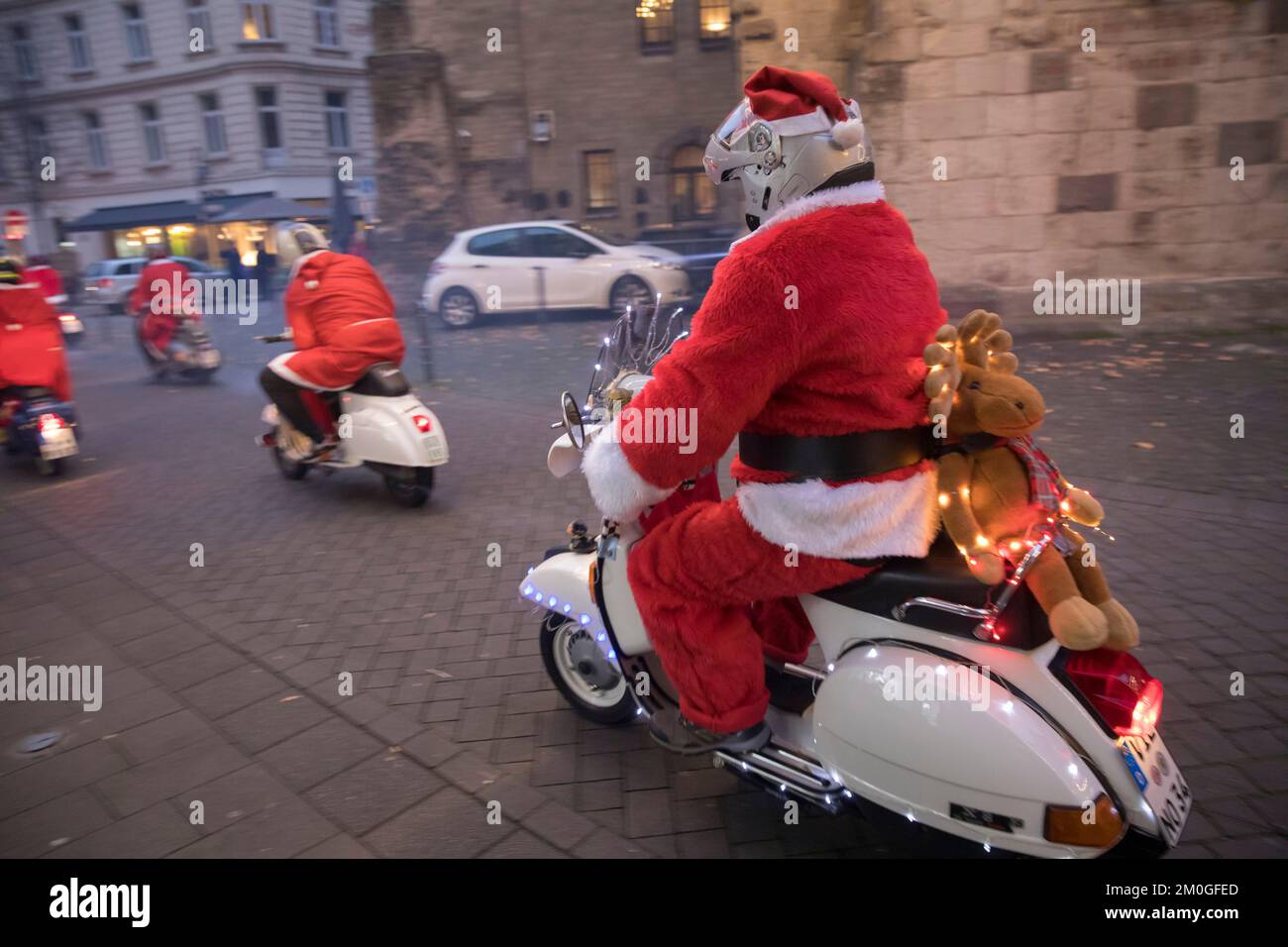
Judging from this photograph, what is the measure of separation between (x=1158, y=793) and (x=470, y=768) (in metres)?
2.18

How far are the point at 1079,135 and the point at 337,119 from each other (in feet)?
99.1

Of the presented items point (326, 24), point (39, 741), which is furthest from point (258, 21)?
point (39, 741)

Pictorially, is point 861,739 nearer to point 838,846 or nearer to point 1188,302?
point 838,846

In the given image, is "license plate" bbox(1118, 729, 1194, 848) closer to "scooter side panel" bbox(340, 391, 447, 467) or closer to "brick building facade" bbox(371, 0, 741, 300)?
"scooter side panel" bbox(340, 391, 447, 467)

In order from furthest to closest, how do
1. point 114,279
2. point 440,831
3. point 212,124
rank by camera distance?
point 212,124 < point 114,279 < point 440,831

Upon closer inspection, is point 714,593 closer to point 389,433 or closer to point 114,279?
point 389,433

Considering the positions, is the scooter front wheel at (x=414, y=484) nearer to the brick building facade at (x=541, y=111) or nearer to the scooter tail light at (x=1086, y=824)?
the scooter tail light at (x=1086, y=824)

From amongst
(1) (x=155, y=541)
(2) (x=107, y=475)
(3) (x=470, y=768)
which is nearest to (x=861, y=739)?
(3) (x=470, y=768)

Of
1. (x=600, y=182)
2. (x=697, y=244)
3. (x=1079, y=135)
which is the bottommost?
(x=697, y=244)

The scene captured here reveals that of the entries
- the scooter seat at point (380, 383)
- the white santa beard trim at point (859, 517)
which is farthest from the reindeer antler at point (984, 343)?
the scooter seat at point (380, 383)

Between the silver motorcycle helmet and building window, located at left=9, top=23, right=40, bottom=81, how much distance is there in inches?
1691

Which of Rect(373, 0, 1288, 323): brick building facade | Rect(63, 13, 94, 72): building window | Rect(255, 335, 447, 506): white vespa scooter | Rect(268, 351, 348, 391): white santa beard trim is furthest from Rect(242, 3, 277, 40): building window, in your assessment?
Rect(268, 351, 348, 391): white santa beard trim

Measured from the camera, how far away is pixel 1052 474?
7.60ft

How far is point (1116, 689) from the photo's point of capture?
2.12 metres
